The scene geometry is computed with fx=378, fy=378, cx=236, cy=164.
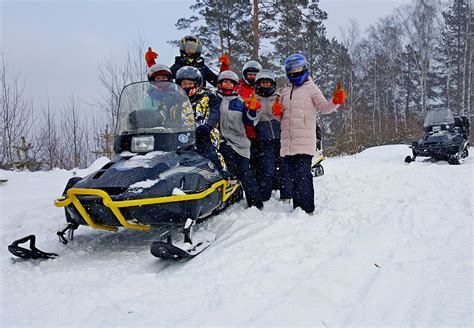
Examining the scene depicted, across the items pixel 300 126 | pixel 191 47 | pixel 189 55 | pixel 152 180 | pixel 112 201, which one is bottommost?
pixel 112 201

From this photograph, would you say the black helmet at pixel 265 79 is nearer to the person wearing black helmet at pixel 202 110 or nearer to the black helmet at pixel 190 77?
the person wearing black helmet at pixel 202 110

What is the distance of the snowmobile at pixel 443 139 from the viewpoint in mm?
9258

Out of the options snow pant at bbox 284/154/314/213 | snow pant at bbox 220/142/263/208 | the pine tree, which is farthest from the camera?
the pine tree

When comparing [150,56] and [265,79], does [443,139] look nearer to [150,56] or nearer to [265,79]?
[265,79]

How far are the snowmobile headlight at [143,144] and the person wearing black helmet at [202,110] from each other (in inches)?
23.1

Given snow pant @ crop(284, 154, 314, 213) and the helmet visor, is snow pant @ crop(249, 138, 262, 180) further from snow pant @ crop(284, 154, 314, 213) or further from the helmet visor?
the helmet visor

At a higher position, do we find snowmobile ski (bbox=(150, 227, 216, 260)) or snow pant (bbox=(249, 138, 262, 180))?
snow pant (bbox=(249, 138, 262, 180))

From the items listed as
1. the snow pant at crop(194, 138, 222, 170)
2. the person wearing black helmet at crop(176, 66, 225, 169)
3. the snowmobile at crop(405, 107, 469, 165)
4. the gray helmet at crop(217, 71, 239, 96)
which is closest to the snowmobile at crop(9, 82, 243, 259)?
the snow pant at crop(194, 138, 222, 170)

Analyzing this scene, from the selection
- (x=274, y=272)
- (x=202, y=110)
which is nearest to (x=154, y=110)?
(x=202, y=110)

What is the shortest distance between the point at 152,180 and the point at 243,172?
1.66 metres

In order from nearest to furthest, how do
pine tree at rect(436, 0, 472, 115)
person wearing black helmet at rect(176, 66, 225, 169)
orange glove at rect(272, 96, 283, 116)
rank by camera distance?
person wearing black helmet at rect(176, 66, 225, 169), orange glove at rect(272, 96, 283, 116), pine tree at rect(436, 0, 472, 115)

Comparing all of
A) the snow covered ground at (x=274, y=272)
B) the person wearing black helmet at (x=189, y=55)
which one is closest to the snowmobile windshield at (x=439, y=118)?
the snow covered ground at (x=274, y=272)

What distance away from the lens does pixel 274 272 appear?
2.46m

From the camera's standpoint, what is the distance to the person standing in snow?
4094mm
